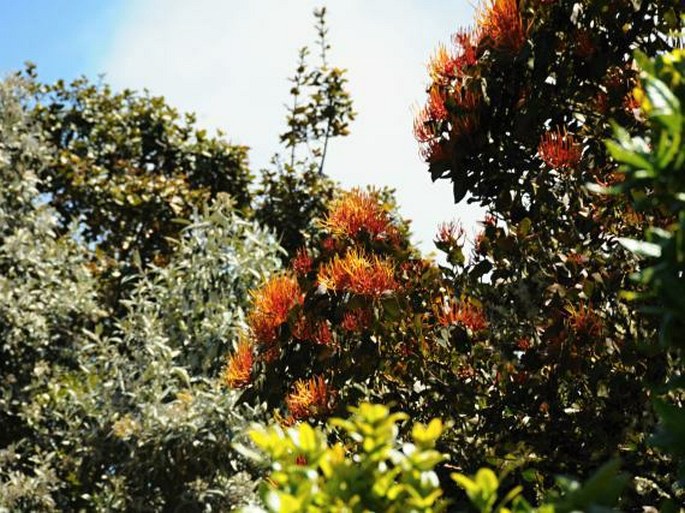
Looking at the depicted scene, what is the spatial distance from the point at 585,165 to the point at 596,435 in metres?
1.23

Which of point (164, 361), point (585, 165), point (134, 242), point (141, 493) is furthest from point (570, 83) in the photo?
point (134, 242)

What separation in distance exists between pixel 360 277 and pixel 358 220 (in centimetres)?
42

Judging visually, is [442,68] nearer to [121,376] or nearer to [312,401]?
[312,401]

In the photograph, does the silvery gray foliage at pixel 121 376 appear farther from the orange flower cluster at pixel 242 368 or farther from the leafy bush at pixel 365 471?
the leafy bush at pixel 365 471

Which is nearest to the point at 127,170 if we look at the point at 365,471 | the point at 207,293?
the point at 207,293

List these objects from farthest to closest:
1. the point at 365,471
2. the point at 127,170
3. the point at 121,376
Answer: the point at 127,170 → the point at 121,376 → the point at 365,471

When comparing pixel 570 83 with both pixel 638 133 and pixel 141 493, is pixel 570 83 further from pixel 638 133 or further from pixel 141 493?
pixel 141 493

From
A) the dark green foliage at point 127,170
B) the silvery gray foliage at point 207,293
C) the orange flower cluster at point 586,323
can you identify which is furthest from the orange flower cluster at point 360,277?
the dark green foliage at point 127,170

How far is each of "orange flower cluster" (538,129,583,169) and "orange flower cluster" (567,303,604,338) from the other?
670 millimetres

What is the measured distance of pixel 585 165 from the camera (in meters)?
4.48

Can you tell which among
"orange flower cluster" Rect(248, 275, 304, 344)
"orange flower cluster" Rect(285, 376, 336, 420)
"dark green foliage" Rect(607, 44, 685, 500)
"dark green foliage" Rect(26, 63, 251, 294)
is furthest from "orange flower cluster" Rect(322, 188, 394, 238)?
"dark green foliage" Rect(26, 63, 251, 294)

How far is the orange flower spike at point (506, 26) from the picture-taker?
15.3ft

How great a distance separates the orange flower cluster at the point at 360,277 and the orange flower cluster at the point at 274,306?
0.85 feet

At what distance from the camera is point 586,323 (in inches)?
165
